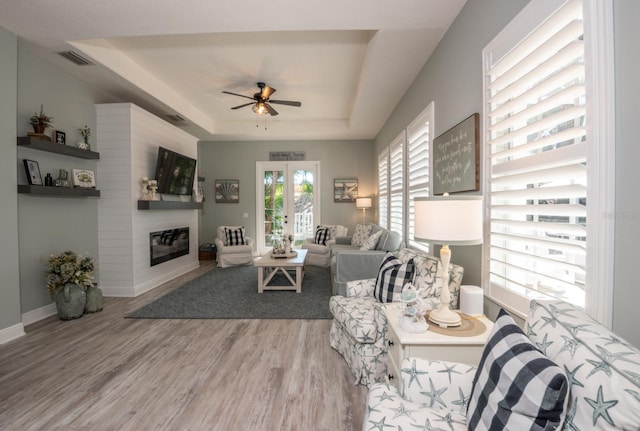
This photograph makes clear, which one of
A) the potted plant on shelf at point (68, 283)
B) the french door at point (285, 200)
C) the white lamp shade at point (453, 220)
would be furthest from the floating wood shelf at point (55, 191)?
the white lamp shade at point (453, 220)

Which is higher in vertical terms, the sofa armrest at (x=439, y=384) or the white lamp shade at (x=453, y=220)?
the white lamp shade at (x=453, y=220)

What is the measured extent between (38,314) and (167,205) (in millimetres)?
2091

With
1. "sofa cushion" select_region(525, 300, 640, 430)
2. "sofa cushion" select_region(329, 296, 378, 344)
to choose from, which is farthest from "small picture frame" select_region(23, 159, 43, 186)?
"sofa cushion" select_region(525, 300, 640, 430)

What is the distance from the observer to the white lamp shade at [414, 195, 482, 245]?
1497 millimetres

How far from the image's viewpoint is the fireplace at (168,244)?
4.65 meters

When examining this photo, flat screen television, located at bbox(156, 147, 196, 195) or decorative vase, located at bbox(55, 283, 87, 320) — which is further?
flat screen television, located at bbox(156, 147, 196, 195)

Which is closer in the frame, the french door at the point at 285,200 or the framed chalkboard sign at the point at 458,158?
the framed chalkboard sign at the point at 458,158

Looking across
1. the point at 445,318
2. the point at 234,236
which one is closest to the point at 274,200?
the point at 234,236

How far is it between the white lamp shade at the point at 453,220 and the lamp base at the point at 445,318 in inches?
17.5

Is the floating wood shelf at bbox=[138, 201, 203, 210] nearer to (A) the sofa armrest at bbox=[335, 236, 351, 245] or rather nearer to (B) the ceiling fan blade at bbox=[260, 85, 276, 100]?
(B) the ceiling fan blade at bbox=[260, 85, 276, 100]

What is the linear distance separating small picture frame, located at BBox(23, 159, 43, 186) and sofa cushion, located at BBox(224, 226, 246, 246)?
3.23 metres

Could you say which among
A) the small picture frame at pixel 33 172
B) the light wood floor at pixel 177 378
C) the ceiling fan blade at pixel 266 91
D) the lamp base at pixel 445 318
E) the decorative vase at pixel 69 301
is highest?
the ceiling fan blade at pixel 266 91

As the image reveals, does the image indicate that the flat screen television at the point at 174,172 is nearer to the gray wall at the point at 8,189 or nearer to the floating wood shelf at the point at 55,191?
the floating wood shelf at the point at 55,191

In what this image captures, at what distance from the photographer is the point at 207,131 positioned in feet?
20.6
